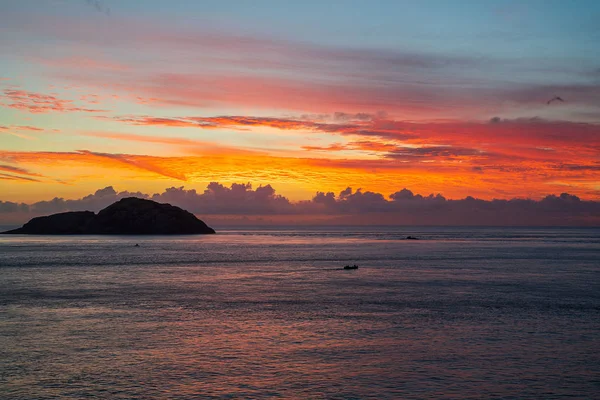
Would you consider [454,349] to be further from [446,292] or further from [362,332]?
[446,292]

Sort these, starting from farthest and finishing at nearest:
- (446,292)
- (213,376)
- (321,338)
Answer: (446,292)
(321,338)
(213,376)

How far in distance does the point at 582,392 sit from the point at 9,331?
32.7 metres

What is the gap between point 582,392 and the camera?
2303 cm

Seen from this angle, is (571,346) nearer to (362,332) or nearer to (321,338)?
(362,332)

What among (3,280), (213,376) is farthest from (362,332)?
(3,280)

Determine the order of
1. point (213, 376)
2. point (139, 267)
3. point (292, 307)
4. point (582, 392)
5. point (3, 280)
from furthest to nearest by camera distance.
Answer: point (139, 267) → point (3, 280) → point (292, 307) → point (213, 376) → point (582, 392)

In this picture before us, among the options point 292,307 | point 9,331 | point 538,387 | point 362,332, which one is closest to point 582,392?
point 538,387

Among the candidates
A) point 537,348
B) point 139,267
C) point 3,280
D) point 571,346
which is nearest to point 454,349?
point 537,348

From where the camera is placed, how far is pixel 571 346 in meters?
31.1

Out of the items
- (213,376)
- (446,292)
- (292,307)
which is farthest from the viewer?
(446,292)

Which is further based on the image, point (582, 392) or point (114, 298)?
point (114, 298)

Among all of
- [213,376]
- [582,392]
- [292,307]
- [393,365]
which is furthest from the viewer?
[292,307]

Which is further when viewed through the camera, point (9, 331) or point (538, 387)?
point (9, 331)

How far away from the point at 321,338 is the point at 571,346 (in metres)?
14.3
